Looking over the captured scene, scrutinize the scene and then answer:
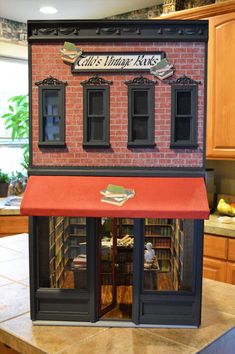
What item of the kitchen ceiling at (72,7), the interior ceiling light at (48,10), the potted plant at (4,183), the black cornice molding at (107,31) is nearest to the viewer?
the black cornice molding at (107,31)

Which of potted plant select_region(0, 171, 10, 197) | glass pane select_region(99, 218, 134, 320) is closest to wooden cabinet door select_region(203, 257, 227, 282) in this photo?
glass pane select_region(99, 218, 134, 320)

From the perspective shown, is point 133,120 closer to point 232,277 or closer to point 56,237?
point 56,237

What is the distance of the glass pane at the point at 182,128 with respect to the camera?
4.67 feet

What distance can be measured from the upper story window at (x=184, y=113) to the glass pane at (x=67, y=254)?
463mm

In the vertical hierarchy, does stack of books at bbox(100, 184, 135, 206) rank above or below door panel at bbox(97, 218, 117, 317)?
above

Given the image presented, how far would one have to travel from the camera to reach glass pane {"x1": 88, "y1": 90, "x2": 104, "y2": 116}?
142cm

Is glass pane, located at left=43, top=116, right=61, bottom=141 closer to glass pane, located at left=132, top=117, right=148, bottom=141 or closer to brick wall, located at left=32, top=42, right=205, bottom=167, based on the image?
brick wall, located at left=32, top=42, right=205, bottom=167

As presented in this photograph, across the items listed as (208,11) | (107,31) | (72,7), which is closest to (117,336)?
(107,31)

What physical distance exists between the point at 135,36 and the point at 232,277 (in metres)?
2.20

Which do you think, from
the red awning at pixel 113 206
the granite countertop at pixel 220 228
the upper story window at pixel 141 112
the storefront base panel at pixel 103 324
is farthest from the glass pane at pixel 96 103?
the granite countertop at pixel 220 228

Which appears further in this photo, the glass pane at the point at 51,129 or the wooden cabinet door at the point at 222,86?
the wooden cabinet door at the point at 222,86

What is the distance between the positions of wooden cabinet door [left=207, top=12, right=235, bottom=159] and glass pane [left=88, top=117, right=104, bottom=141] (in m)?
2.11

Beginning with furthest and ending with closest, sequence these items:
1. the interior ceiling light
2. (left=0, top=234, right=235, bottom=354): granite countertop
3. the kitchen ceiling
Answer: the interior ceiling light < the kitchen ceiling < (left=0, top=234, right=235, bottom=354): granite countertop

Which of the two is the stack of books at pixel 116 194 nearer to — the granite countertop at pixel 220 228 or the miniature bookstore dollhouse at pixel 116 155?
the miniature bookstore dollhouse at pixel 116 155
